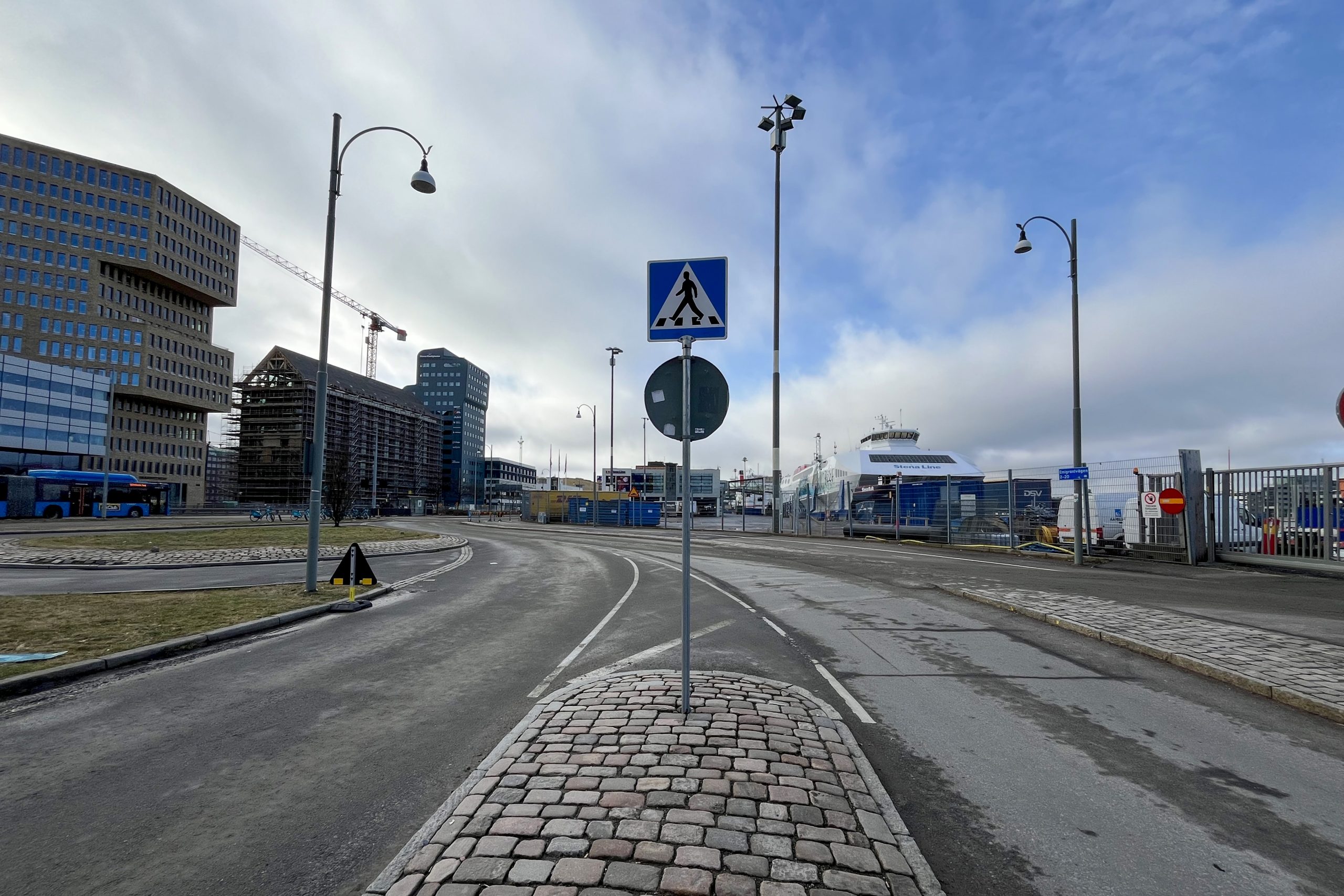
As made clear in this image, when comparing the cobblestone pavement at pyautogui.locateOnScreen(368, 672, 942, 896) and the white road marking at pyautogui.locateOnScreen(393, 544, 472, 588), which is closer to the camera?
the cobblestone pavement at pyautogui.locateOnScreen(368, 672, 942, 896)

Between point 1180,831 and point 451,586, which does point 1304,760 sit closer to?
point 1180,831

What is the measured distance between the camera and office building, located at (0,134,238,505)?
231 ft

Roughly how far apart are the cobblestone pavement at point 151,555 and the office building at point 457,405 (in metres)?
144

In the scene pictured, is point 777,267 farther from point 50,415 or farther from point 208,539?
point 50,415

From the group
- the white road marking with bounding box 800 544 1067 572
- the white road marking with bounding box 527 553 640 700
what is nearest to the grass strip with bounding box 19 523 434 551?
the white road marking with bounding box 527 553 640 700

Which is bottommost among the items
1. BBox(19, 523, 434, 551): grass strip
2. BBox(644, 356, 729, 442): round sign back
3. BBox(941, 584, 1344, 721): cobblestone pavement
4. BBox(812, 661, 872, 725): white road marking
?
BBox(19, 523, 434, 551): grass strip

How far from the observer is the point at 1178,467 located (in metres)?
16.7

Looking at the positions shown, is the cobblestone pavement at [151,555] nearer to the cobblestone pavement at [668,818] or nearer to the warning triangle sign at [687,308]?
the warning triangle sign at [687,308]

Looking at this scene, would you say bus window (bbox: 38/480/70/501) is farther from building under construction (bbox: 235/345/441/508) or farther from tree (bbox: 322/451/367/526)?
building under construction (bbox: 235/345/441/508)

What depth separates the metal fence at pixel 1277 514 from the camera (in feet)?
45.9

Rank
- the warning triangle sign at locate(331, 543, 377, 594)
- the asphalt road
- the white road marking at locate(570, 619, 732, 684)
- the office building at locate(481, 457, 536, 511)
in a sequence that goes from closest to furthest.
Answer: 1. the asphalt road
2. the white road marking at locate(570, 619, 732, 684)
3. the warning triangle sign at locate(331, 543, 377, 594)
4. the office building at locate(481, 457, 536, 511)

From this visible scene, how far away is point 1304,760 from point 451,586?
1239cm

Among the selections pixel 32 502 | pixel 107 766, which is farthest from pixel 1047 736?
pixel 32 502

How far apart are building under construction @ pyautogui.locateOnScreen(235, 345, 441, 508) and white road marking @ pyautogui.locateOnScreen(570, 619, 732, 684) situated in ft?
266
